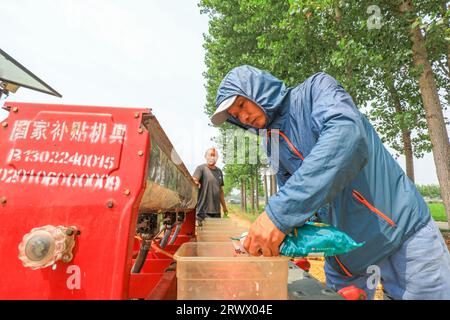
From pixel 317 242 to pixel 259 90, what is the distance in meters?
0.97

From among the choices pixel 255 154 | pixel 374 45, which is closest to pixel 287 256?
pixel 374 45

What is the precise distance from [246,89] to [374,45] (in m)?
6.68

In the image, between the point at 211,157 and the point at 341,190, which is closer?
the point at 341,190

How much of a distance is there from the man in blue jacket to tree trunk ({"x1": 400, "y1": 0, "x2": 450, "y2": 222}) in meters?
6.83

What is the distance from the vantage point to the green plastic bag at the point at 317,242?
4.17 feet

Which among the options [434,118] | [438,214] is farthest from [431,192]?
[434,118]

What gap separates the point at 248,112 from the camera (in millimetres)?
1916

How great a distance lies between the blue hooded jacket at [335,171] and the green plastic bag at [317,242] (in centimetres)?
8

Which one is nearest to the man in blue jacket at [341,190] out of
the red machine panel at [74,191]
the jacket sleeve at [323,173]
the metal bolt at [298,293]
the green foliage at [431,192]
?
the jacket sleeve at [323,173]

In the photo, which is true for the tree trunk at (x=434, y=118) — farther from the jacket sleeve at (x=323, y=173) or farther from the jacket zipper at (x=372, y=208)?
the jacket sleeve at (x=323, y=173)

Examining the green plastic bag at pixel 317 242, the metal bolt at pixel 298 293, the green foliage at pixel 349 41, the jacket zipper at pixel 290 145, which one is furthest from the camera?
the green foliage at pixel 349 41

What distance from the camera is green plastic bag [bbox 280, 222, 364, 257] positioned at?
1272mm

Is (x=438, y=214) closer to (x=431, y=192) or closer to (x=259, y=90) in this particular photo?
(x=259, y=90)
